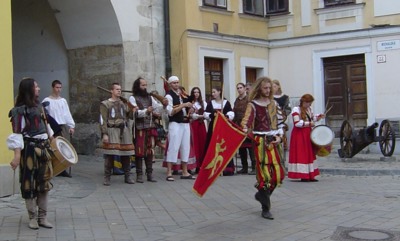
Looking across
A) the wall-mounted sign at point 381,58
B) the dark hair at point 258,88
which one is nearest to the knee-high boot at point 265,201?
the dark hair at point 258,88

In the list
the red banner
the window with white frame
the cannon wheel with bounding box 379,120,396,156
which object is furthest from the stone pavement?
the window with white frame

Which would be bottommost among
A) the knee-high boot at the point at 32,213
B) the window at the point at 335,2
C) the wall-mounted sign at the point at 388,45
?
the knee-high boot at the point at 32,213

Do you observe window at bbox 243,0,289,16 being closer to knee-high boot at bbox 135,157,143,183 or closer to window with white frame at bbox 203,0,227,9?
window with white frame at bbox 203,0,227,9

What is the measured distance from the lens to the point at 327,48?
1706 centimetres

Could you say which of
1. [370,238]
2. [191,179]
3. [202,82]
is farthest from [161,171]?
[370,238]

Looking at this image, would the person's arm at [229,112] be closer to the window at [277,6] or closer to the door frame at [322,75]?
the door frame at [322,75]

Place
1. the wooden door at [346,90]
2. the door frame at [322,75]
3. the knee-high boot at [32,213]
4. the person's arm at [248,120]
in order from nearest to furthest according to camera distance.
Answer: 1. the knee-high boot at [32,213]
2. the person's arm at [248,120]
3. the door frame at [322,75]
4. the wooden door at [346,90]

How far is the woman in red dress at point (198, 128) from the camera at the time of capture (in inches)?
437

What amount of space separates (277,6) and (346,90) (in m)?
3.41

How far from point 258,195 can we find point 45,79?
964 centimetres

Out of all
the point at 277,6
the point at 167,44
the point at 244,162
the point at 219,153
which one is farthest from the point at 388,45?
the point at 219,153

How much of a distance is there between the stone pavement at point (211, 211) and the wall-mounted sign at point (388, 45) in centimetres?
616

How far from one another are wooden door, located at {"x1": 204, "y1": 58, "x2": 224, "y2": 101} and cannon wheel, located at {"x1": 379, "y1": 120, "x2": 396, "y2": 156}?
4623 millimetres

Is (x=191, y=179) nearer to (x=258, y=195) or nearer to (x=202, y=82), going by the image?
(x=258, y=195)
